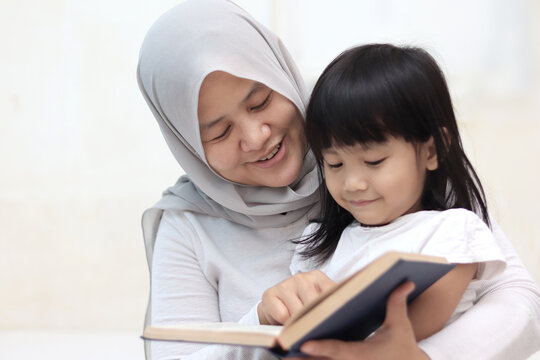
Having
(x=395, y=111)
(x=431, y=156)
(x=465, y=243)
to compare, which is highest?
(x=395, y=111)

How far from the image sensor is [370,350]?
110 cm

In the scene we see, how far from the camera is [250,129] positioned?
4.91 feet

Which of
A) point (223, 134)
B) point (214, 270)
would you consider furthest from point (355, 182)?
point (214, 270)

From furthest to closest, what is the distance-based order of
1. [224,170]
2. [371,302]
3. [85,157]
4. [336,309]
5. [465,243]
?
1. [85,157]
2. [224,170]
3. [465,243]
4. [371,302]
5. [336,309]

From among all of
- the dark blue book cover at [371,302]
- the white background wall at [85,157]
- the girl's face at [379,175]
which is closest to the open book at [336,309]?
the dark blue book cover at [371,302]

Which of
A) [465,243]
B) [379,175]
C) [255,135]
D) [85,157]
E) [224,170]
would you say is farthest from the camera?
[85,157]

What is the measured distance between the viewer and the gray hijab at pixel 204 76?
61.2 inches

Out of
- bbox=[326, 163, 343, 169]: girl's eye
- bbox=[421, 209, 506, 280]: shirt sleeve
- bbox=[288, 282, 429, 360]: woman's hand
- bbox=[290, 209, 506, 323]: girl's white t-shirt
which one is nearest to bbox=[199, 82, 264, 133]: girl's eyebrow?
bbox=[326, 163, 343, 169]: girl's eye

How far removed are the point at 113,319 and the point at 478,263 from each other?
8.97ft

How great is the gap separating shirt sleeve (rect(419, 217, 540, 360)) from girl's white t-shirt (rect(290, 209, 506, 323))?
0.05m

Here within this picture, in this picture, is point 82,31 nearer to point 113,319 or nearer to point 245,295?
point 113,319

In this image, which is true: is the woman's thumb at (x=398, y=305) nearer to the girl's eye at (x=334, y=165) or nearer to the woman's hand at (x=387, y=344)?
the woman's hand at (x=387, y=344)

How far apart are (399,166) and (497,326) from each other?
34 centimetres

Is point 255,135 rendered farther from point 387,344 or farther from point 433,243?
point 387,344
